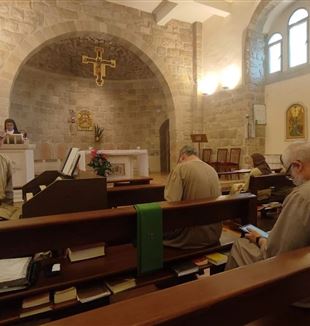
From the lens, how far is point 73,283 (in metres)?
1.52

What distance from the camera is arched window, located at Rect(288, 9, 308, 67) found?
6.94 m

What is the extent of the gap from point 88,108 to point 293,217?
10.8 meters

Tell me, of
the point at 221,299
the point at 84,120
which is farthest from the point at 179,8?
the point at 221,299

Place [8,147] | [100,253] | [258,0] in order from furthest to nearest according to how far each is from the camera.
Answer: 1. [258,0]
2. [8,147]
3. [100,253]

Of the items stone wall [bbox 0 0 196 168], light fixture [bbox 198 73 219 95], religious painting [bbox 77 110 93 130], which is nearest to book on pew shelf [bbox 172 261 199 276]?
stone wall [bbox 0 0 196 168]

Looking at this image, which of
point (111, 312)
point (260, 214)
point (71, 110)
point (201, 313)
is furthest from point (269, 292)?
point (71, 110)

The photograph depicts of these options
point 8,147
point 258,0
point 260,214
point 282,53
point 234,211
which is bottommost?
point 260,214

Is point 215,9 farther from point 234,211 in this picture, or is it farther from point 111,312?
point 111,312

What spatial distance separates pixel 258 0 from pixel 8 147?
275 inches

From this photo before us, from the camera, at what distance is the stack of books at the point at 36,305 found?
1.37 metres

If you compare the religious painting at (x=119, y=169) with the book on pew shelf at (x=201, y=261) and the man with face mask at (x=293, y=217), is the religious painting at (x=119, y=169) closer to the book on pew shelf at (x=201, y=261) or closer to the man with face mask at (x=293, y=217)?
the book on pew shelf at (x=201, y=261)

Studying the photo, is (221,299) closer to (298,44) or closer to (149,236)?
(149,236)

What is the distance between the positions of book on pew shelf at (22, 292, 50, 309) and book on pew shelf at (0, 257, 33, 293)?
2.7 inches

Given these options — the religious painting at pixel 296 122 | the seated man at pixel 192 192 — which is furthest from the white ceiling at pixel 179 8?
the seated man at pixel 192 192
